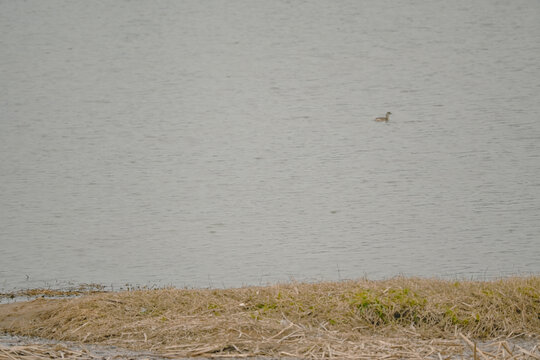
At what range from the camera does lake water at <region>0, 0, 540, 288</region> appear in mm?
18859

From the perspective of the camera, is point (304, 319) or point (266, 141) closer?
point (304, 319)

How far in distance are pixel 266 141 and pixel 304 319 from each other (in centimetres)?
3055

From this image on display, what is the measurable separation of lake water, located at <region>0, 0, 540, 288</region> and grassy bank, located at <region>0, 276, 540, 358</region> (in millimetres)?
4656

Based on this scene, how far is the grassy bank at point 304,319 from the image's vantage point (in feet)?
26.8

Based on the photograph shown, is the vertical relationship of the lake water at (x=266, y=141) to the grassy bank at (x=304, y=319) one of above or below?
above

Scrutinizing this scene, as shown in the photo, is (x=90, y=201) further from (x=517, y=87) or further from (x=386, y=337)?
(x=517, y=87)

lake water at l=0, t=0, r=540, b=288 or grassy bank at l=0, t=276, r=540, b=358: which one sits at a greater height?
lake water at l=0, t=0, r=540, b=288

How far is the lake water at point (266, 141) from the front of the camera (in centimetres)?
1886

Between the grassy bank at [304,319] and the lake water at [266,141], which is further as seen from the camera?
the lake water at [266,141]

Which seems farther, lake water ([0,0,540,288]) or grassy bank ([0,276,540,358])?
lake water ([0,0,540,288])

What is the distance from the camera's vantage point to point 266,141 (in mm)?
39375

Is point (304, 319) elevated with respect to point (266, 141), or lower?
lower

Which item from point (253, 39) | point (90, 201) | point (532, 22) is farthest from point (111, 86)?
point (532, 22)

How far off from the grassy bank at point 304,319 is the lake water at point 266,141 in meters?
4.66
